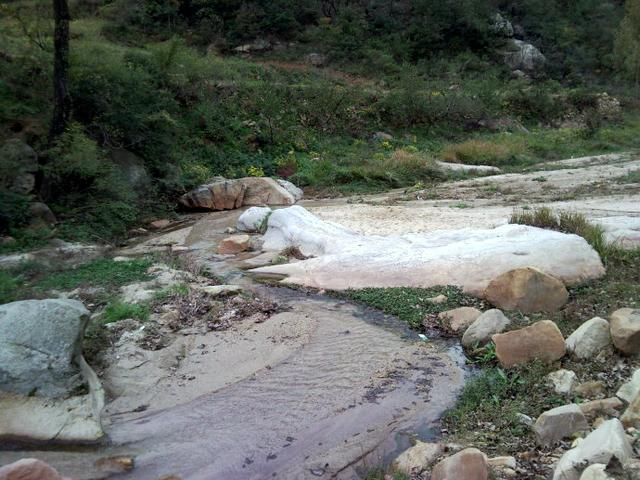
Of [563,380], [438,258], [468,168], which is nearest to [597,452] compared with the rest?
[563,380]

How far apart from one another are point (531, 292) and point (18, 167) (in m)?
9.49

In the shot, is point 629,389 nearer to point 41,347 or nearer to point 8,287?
point 41,347

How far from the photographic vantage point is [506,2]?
40.7 meters

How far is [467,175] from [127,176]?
1005 centimetres

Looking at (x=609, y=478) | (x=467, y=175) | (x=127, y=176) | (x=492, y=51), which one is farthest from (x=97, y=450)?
(x=492, y=51)

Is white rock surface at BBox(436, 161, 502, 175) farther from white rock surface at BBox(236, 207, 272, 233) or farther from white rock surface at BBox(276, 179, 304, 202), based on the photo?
white rock surface at BBox(236, 207, 272, 233)

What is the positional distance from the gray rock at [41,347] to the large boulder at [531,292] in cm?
495

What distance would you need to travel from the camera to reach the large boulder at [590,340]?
6.16 meters

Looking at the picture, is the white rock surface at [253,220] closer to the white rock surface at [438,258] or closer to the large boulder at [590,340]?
the white rock surface at [438,258]

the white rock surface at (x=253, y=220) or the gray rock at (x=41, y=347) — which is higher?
the gray rock at (x=41, y=347)

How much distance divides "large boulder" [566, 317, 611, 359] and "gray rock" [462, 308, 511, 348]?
2.82 feet

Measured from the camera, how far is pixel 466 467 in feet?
14.1

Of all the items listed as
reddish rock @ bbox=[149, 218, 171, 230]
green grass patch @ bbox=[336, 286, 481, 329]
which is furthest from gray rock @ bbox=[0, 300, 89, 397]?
reddish rock @ bbox=[149, 218, 171, 230]

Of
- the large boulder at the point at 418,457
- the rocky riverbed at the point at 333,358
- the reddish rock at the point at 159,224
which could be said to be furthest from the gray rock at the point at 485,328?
the reddish rock at the point at 159,224
